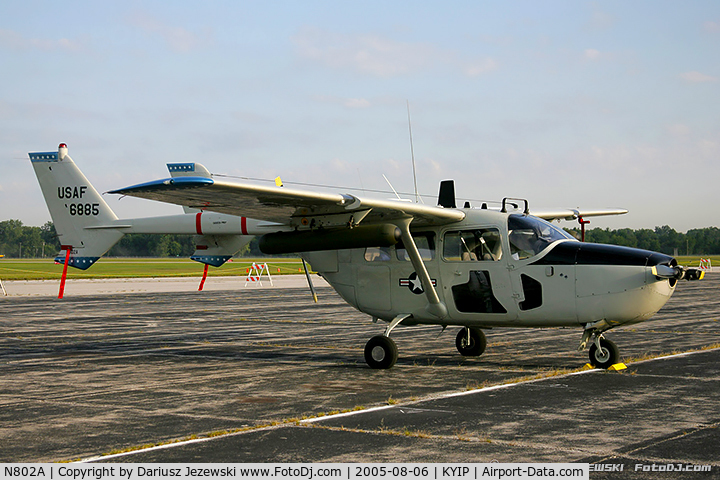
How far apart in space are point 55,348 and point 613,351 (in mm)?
11594

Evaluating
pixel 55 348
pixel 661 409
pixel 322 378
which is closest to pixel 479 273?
pixel 322 378

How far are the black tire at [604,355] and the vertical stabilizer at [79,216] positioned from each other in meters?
10.1

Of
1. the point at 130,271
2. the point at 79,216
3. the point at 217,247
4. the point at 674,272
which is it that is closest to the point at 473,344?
the point at 674,272

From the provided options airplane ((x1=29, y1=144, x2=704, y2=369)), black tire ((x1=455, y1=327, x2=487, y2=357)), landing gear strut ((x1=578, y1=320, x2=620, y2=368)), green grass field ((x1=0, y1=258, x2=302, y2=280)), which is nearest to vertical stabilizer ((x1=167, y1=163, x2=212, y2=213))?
airplane ((x1=29, y1=144, x2=704, y2=369))

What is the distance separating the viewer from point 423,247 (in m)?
12.9

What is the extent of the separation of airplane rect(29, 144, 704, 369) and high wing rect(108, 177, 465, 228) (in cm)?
2

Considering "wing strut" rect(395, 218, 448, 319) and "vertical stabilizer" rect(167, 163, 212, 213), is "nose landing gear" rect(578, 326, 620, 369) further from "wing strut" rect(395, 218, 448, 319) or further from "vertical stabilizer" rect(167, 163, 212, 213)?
"vertical stabilizer" rect(167, 163, 212, 213)

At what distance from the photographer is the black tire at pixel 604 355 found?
38.0 ft

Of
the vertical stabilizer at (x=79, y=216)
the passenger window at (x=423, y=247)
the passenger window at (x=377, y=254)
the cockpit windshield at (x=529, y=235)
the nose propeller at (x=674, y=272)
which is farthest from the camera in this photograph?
the vertical stabilizer at (x=79, y=216)

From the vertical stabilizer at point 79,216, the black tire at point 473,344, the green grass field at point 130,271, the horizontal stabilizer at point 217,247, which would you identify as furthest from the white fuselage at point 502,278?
the green grass field at point 130,271

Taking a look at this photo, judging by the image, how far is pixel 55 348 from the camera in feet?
52.2

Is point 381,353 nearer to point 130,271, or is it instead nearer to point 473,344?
point 473,344

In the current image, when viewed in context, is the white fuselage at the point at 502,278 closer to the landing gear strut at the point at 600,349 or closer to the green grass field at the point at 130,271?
the landing gear strut at the point at 600,349

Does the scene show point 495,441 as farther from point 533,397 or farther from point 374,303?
point 374,303
